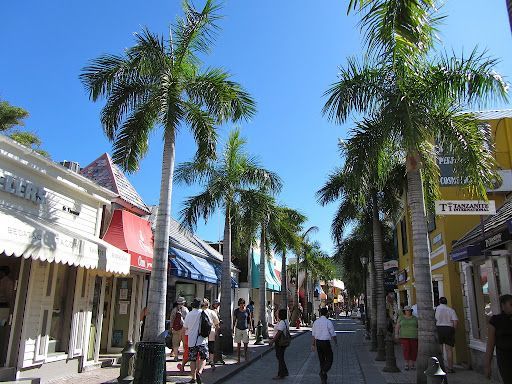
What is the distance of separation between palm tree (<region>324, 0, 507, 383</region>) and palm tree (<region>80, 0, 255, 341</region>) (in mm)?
2937

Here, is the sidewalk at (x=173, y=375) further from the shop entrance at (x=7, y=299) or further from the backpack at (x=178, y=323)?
the shop entrance at (x=7, y=299)

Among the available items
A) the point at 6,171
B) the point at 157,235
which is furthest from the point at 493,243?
the point at 6,171

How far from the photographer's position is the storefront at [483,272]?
953 cm

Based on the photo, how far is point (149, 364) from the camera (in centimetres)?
863

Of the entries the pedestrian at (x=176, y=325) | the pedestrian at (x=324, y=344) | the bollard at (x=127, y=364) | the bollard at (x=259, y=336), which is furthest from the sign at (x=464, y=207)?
the bollard at (x=259, y=336)

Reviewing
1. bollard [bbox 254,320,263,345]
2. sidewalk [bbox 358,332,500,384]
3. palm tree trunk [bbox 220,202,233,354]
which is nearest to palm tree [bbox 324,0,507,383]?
Result: sidewalk [bbox 358,332,500,384]

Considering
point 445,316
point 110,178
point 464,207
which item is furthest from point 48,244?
point 445,316

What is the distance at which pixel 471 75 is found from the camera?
929cm

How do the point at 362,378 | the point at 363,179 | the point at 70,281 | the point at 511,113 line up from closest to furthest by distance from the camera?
the point at 363,179
the point at 70,281
the point at 362,378
the point at 511,113

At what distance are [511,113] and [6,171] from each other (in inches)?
573

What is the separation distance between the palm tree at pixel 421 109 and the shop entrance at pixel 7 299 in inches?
292

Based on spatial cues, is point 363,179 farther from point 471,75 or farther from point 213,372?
point 213,372

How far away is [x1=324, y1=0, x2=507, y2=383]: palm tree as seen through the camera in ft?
28.5

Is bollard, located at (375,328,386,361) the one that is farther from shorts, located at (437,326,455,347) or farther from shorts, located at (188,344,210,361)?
shorts, located at (188,344,210,361)
